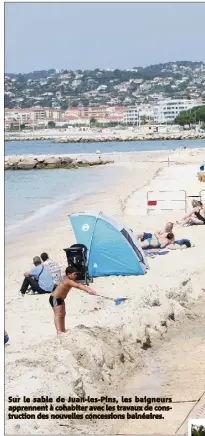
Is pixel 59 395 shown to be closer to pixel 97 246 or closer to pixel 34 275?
pixel 34 275

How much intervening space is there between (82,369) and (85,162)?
127 ft

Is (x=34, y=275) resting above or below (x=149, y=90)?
below

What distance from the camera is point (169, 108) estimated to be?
105938 mm

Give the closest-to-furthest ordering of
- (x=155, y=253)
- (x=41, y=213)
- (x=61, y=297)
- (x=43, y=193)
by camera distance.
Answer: (x=61, y=297), (x=155, y=253), (x=41, y=213), (x=43, y=193)

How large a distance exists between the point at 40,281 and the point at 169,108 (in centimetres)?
9830

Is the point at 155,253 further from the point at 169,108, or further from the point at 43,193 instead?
the point at 169,108

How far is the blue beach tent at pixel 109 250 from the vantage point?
10141mm

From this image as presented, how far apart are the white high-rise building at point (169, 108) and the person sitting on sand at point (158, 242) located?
285ft

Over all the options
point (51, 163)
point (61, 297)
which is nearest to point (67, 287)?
point (61, 297)

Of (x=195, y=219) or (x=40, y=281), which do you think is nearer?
(x=40, y=281)

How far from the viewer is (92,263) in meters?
10.1

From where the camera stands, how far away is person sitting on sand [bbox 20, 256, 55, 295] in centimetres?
929

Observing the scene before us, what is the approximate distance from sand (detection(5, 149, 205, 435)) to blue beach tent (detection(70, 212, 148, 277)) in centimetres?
23
